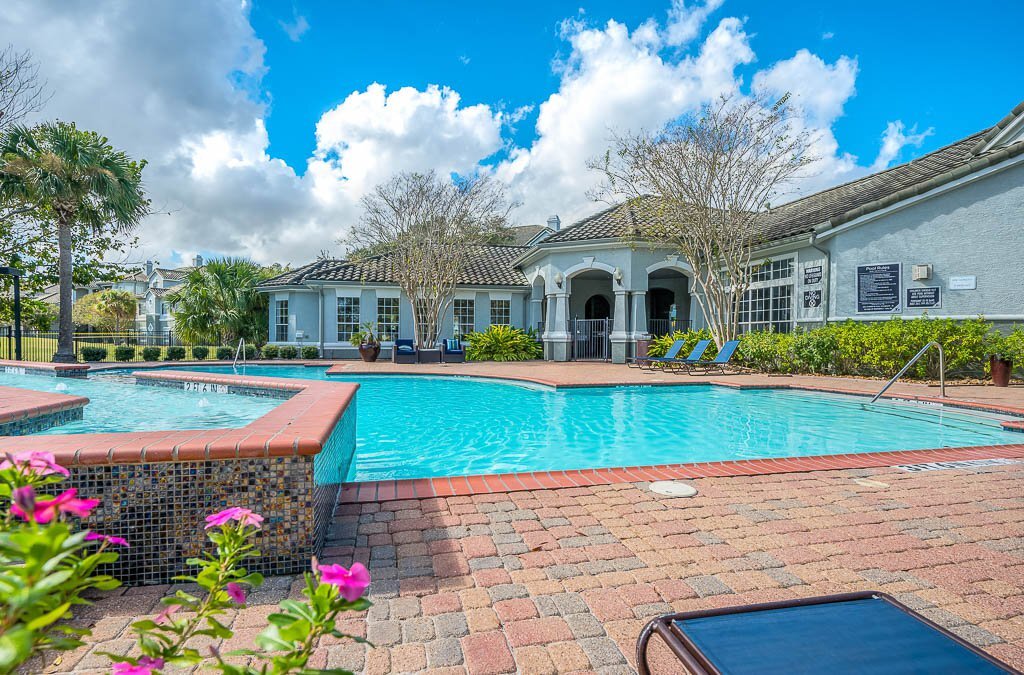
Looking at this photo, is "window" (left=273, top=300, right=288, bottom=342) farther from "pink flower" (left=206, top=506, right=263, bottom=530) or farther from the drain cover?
"pink flower" (left=206, top=506, right=263, bottom=530)

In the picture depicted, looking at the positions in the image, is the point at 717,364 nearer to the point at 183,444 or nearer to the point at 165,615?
the point at 183,444

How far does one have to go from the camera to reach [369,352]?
742 inches

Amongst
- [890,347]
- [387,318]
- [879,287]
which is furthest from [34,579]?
[387,318]

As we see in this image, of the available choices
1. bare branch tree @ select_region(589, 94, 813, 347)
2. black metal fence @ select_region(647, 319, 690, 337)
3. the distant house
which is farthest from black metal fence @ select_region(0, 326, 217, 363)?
black metal fence @ select_region(647, 319, 690, 337)

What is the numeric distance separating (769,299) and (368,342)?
13.6 m

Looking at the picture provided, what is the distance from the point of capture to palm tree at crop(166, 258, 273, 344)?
23.0 metres

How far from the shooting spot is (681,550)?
3.03 meters

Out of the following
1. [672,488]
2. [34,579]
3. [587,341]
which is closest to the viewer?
[34,579]

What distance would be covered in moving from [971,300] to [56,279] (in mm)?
26799

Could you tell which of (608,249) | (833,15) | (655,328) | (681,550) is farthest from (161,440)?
(655,328)

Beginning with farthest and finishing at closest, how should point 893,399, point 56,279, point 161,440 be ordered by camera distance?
point 56,279 → point 893,399 → point 161,440

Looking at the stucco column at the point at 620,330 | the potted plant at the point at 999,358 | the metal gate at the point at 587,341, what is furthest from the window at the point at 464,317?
the potted plant at the point at 999,358

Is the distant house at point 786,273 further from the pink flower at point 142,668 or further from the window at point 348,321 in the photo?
the pink flower at point 142,668

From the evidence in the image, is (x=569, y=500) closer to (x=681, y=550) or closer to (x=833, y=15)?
(x=681, y=550)
